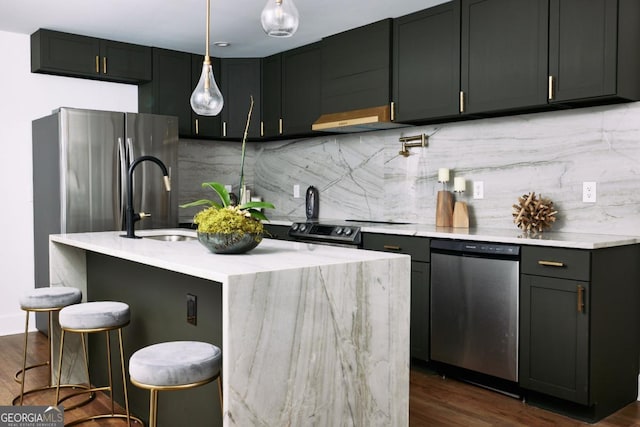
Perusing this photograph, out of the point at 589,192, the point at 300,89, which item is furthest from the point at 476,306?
the point at 300,89

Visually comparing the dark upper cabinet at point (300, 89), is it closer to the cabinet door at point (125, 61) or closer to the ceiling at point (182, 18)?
the ceiling at point (182, 18)

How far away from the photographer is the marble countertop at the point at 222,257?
1943mm

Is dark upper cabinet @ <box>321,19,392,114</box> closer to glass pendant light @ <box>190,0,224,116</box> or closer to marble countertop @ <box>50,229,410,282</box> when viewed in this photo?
glass pendant light @ <box>190,0,224,116</box>

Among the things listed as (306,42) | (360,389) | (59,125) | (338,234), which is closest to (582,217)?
(338,234)

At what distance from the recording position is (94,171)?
4.41 meters

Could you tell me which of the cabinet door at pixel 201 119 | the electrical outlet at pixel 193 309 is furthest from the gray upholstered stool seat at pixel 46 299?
the cabinet door at pixel 201 119

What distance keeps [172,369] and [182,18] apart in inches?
126

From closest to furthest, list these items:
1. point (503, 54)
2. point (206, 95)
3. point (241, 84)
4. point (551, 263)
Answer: point (206, 95), point (551, 263), point (503, 54), point (241, 84)

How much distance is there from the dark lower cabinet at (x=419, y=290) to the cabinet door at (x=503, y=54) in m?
0.92

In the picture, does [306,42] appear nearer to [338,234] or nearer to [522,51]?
[338,234]

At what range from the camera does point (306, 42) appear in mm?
5086

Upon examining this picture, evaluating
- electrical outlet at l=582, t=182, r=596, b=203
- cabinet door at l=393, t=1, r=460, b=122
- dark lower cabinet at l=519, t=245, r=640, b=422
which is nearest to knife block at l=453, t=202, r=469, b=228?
→ cabinet door at l=393, t=1, r=460, b=122

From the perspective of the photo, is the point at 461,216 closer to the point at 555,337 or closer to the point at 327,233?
the point at 327,233

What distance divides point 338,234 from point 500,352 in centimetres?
145
